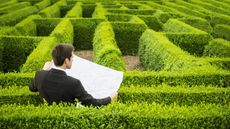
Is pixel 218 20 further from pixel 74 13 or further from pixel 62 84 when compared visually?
pixel 62 84

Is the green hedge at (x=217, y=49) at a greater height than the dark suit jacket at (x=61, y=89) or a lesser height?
lesser

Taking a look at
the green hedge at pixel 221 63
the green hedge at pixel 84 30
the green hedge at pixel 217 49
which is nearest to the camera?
the green hedge at pixel 221 63

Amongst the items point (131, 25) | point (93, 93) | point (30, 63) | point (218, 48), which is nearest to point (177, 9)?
point (131, 25)

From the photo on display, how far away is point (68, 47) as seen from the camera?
7.74 meters

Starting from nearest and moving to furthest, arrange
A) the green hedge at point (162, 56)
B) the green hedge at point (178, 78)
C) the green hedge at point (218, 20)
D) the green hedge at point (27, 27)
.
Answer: the green hedge at point (178, 78) → the green hedge at point (162, 56) → the green hedge at point (27, 27) → the green hedge at point (218, 20)

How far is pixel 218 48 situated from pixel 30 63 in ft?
27.4

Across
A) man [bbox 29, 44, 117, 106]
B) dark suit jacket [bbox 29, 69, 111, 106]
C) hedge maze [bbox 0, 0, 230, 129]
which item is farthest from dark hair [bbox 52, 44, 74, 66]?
hedge maze [bbox 0, 0, 230, 129]

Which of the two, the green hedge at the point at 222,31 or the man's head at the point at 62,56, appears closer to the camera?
the man's head at the point at 62,56

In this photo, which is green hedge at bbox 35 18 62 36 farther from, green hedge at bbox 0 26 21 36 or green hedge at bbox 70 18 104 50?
green hedge at bbox 0 26 21 36

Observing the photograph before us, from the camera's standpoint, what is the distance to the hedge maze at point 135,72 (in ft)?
24.9

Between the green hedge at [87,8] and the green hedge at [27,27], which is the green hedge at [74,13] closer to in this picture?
the green hedge at [27,27]

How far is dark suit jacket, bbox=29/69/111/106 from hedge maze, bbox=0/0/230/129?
253 mm

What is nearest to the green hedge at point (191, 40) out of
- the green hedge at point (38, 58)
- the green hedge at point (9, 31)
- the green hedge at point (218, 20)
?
the green hedge at point (38, 58)

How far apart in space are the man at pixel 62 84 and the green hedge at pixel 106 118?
0.32 metres
